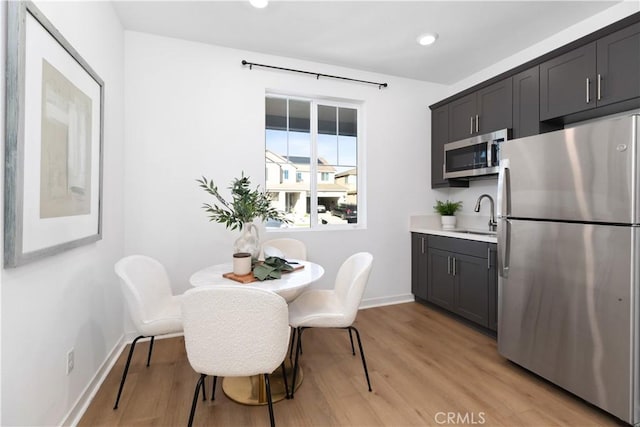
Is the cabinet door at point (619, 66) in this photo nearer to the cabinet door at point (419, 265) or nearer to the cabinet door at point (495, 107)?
the cabinet door at point (495, 107)

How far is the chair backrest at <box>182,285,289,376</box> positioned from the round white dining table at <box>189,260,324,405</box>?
12.3 inches

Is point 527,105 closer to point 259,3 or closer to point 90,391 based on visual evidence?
point 259,3

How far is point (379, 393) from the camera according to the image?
6.12 ft

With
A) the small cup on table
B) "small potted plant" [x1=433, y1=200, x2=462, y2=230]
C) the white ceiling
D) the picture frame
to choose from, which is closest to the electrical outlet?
the picture frame

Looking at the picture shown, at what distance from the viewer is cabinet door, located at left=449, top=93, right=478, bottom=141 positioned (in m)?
3.12

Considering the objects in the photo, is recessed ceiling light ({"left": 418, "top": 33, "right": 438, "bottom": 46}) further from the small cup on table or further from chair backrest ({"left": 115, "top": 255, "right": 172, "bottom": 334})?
chair backrest ({"left": 115, "top": 255, "right": 172, "bottom": 334})

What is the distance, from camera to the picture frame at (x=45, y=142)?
1.11m

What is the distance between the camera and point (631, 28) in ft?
6.38

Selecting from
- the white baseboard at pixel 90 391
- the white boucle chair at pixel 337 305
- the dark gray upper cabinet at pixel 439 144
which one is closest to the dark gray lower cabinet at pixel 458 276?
A: the dark gray upper cabinet at pixel 439 144

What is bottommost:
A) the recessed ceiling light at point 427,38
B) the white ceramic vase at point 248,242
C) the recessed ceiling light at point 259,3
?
the white ceramic vase at point 248,242

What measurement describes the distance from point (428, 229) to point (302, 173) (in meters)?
1.62

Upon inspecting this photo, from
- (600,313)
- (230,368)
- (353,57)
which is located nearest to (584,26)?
(353,57)

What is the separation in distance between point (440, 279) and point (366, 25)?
2527 mm

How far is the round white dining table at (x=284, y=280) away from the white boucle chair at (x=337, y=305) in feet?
0.71
